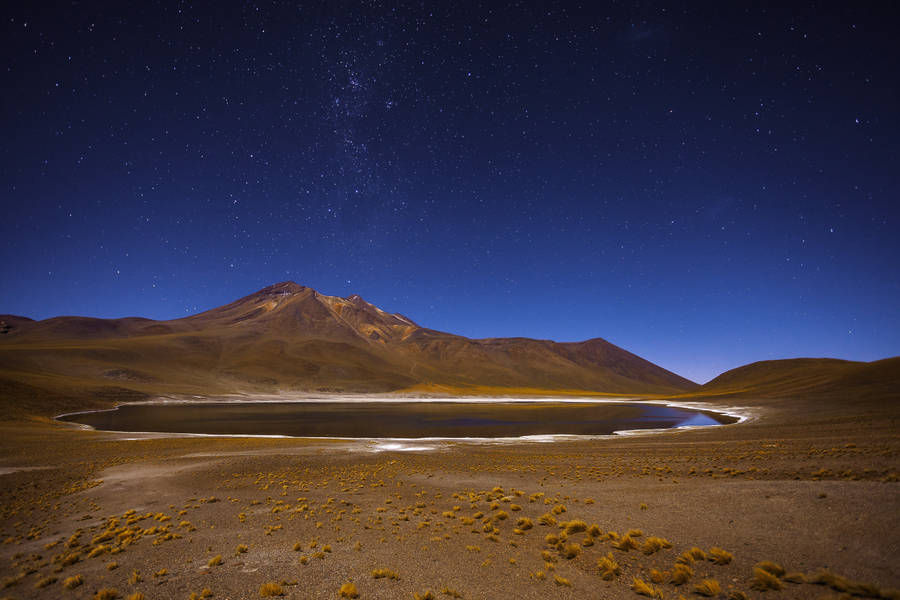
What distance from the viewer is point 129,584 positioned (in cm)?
895

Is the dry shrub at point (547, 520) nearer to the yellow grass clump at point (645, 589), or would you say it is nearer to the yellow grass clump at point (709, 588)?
the yellow grass clump at point (645, 589)

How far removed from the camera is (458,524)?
41.2 ft

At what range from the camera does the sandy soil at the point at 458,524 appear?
8.41 meters

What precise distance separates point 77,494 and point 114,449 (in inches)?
587

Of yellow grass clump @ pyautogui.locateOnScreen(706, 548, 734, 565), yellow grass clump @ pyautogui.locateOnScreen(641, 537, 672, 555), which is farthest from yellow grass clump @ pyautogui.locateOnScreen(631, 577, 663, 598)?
yellow grass clump @ pyautogui.locateOnScreen(706, 548, 734, 565)

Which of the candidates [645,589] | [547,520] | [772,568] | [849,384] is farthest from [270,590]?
[849,384]

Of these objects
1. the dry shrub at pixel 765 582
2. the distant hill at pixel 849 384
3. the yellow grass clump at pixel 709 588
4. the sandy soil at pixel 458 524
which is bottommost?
the sandy soil at pixel 458 524

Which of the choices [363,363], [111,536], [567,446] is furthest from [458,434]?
[363,363]

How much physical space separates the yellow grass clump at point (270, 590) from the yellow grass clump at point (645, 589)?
7.23 m

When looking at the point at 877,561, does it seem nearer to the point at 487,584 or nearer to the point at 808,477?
the point at 487,584

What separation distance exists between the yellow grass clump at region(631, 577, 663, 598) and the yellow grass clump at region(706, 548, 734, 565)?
1.78 m

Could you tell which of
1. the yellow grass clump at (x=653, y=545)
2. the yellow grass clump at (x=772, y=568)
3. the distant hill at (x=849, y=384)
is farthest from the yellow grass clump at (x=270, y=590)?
the distant hill at (x=849, y=384)

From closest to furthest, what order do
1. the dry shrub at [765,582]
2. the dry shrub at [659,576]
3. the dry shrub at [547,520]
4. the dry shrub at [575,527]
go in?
the dry shrub at [765,582], the dry shrub at [659,576], the dry shrub at [575,527], the dry shrub at [547,520]

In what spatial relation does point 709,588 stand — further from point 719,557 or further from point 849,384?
point 849,384
